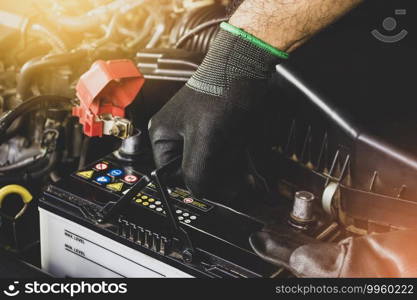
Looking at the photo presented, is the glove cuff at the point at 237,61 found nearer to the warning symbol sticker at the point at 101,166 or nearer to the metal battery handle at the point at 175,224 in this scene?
the metal battery handle at the point at 175,224

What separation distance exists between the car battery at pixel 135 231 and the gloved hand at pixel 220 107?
0.22 feet

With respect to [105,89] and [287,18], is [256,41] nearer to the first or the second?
[287,18]

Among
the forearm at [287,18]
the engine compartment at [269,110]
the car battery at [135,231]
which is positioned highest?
the forearm at [287,18]

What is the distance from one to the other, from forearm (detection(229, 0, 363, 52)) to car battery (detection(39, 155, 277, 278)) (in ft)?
0.94

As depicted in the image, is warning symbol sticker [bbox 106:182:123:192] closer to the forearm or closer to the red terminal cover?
the red terminal cover

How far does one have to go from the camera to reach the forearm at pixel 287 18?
691 mm

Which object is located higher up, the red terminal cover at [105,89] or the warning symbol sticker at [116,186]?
the red terminal cover at [105,89]

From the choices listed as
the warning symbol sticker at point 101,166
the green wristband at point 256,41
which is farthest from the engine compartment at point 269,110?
the green wristband at point 256,41

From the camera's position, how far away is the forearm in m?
0.69

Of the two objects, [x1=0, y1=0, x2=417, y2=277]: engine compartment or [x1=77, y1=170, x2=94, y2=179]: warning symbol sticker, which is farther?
[x1=77, y1=170, x2=94, y2=179]: warning symbol sticker

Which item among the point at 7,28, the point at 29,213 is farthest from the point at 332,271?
the point at 7,28

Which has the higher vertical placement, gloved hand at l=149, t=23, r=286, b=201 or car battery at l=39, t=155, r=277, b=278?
gloved hand at l=149, t=23, r=286, b=201

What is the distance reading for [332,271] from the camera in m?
0.63

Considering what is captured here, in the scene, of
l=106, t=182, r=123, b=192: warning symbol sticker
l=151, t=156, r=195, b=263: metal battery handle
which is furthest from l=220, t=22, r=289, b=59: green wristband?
l=106, t=182, r=123, b=192: warning symbol sticker
